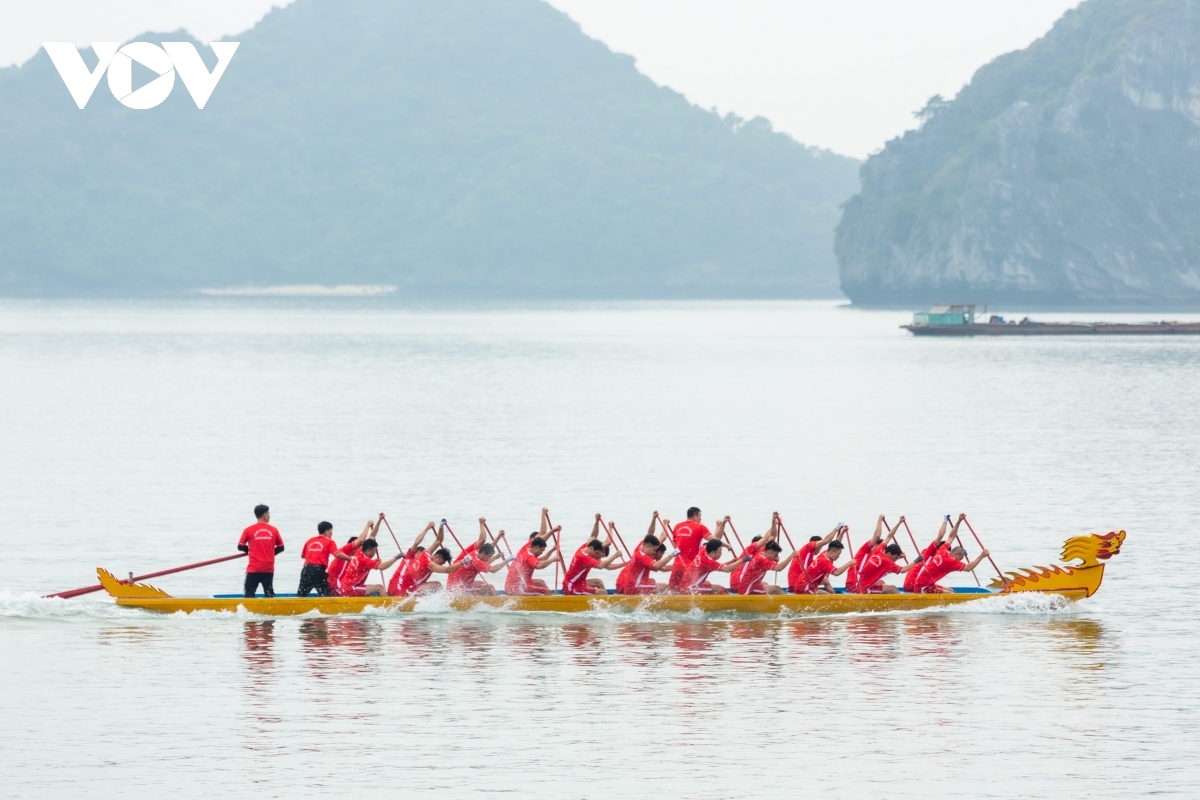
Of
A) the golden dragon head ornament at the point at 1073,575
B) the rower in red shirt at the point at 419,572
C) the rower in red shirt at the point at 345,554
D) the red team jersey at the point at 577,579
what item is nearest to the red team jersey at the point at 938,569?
the golden dragon head ornament at the point at 1073,575

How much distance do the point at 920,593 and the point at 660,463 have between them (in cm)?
2814

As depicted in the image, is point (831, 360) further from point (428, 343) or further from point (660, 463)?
point (660, 463)

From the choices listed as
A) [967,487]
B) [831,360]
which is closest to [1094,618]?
[967,487]

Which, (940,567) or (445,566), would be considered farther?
(940,567)

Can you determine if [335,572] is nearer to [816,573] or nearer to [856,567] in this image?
[816,573]

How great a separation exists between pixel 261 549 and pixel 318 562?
1.02 metres

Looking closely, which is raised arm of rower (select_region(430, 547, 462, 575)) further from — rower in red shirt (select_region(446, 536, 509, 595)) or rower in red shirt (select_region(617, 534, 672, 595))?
rower in red shirt (select_region(617, 534, 672, 595))

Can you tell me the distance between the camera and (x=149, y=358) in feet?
436

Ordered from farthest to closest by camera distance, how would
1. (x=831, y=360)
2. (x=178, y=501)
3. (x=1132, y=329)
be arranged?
(x=1132, y=329) → (x=831, y=360) → (x=178, y=501)

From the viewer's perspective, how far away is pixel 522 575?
3008 centimetres

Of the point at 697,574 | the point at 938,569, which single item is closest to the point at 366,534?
the point at 697,574

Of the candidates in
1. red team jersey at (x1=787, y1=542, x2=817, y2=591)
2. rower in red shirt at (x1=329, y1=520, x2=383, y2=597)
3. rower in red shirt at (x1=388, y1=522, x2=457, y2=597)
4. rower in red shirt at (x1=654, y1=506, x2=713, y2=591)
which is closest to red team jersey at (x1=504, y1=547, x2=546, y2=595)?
rower in red shirt at (x1=388, y1=522, x2=457, y2=597)

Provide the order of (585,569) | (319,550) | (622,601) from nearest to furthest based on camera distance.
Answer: (319,550)
(622,601)
(585,569)

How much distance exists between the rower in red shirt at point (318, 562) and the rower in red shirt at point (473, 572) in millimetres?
1947
